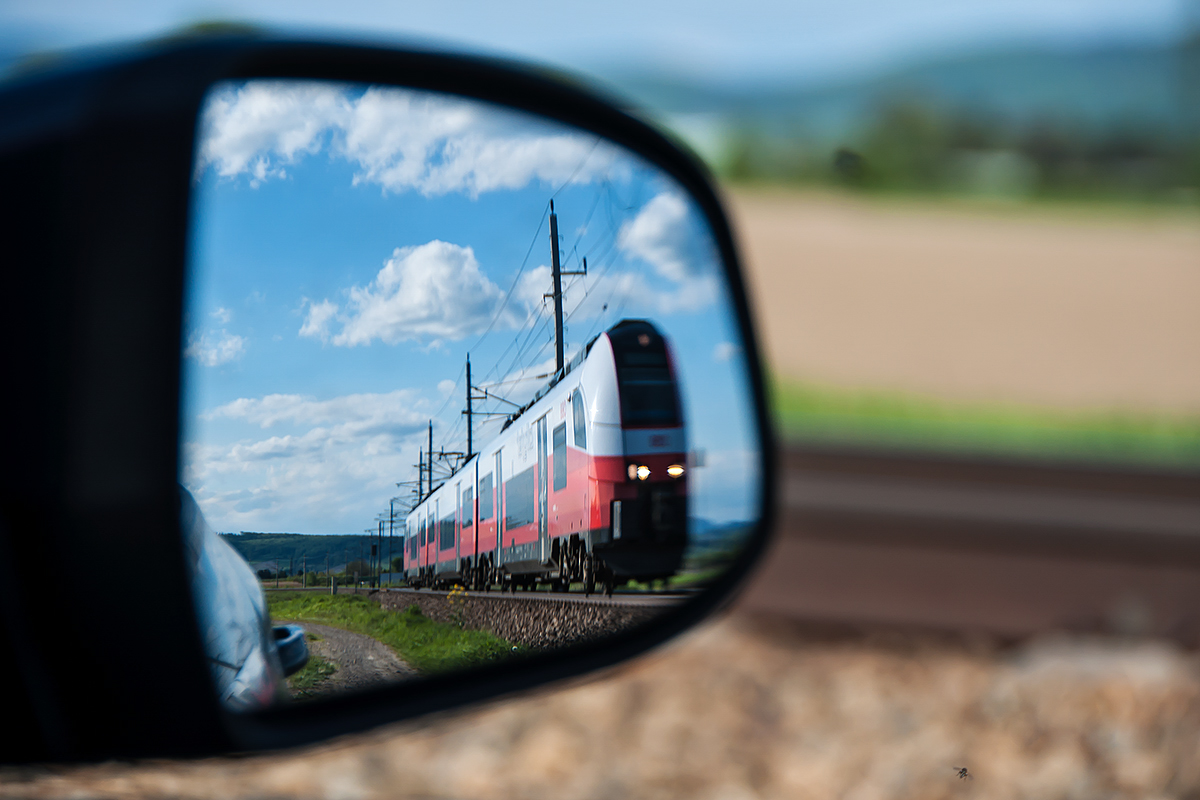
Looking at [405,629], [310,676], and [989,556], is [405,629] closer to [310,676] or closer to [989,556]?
[310,676]

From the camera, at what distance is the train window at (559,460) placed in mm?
1381

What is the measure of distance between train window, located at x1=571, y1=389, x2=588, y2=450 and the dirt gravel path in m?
0.45

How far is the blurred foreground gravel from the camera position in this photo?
11.1 ft

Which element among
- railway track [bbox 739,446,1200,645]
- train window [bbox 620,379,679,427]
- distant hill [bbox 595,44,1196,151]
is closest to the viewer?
train window [bbox 620,379,679,427]

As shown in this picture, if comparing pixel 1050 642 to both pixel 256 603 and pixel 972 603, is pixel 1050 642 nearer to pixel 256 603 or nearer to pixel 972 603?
pixel 972 603

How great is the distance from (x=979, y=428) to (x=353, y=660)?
9.69 meters

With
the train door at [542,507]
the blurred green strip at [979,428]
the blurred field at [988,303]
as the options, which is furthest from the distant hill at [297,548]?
the blurred green strip at [979,428]

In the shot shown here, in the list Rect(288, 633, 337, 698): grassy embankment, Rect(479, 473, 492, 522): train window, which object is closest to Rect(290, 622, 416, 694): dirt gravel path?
Rect(288, 633, 337, 698): grassy embankment

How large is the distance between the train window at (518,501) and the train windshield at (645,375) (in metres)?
0.20

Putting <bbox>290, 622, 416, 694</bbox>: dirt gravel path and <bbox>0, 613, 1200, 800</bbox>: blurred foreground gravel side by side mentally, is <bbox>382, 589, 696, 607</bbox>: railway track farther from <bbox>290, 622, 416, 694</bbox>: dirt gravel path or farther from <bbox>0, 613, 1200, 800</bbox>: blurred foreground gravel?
<bbox>0, 613, 1200, 800</bbox>: blurred foreground gravel

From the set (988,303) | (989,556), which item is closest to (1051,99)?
(988,303)

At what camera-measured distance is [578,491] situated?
1421 millimetres

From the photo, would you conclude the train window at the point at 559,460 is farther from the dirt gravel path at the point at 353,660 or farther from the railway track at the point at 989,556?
the railway track at the point at 989,556

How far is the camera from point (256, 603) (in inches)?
39.4
